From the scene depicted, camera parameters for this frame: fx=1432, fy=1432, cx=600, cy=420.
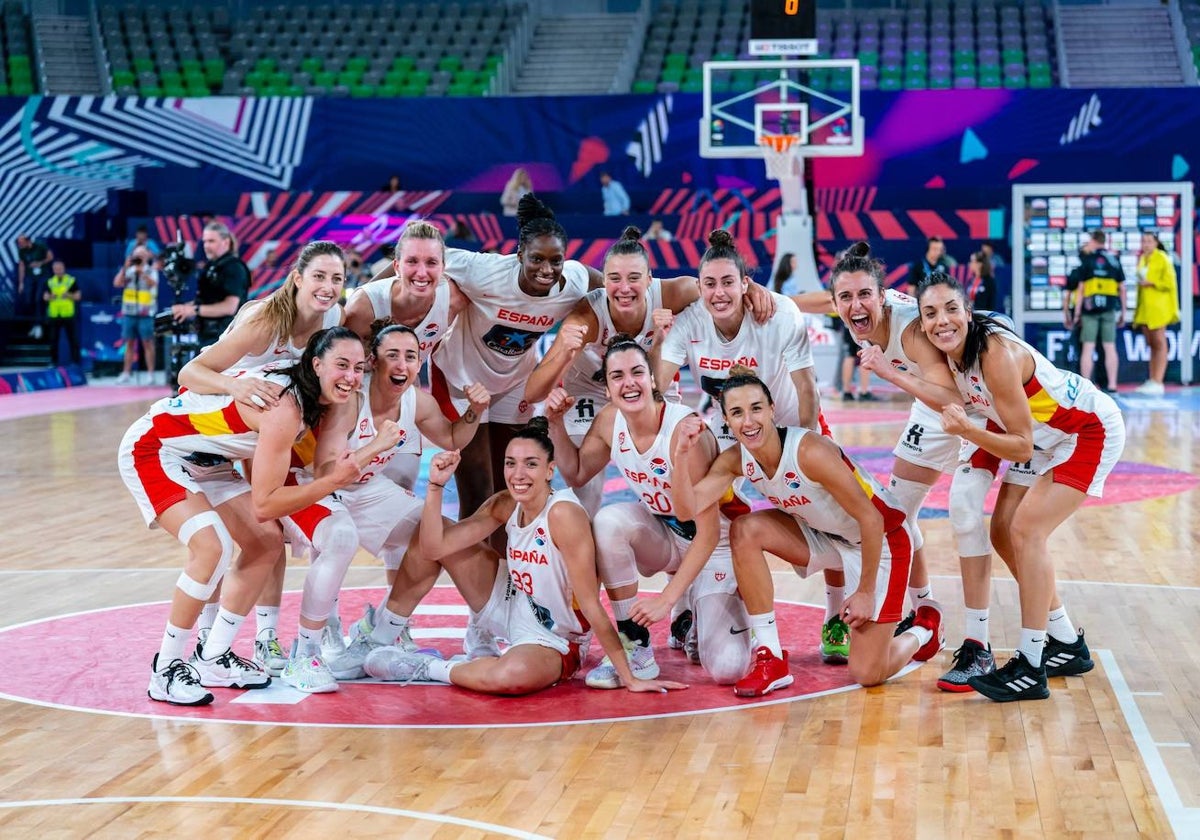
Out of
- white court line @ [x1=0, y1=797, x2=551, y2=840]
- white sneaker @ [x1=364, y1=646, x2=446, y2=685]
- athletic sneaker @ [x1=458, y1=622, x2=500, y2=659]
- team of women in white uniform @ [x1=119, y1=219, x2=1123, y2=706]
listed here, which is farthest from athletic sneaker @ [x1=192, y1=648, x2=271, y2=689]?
white court line @ [x1=0, y1=797, x2=551, y2=840]

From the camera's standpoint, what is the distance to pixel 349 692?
17.7 ft

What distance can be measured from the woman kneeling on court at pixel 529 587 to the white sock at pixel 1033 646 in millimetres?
1291

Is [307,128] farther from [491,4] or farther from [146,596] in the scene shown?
[146,596]

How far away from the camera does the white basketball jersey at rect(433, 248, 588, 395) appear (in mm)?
6230

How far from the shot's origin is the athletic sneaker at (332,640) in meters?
5.77

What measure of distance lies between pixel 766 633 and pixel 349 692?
5.20 feet

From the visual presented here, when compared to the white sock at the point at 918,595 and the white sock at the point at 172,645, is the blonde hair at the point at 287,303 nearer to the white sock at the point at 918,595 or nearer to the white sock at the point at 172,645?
the white sock at the point at 172,645

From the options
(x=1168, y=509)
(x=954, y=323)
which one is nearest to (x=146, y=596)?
(x=954, y=323)

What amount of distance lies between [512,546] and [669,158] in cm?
1560

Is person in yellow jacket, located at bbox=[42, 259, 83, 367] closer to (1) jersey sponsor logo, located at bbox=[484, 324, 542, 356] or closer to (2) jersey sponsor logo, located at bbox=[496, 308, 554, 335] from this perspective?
(1) jersey sponsor logo, located at bbox=[484, 324, 542, 356]

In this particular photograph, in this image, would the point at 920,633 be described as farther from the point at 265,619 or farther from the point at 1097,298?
the point at 1097,298

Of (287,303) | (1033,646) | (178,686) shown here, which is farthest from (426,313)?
(1033,646)

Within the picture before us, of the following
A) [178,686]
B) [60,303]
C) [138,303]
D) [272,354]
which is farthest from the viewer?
[60,303]

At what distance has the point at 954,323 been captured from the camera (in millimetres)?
5305
